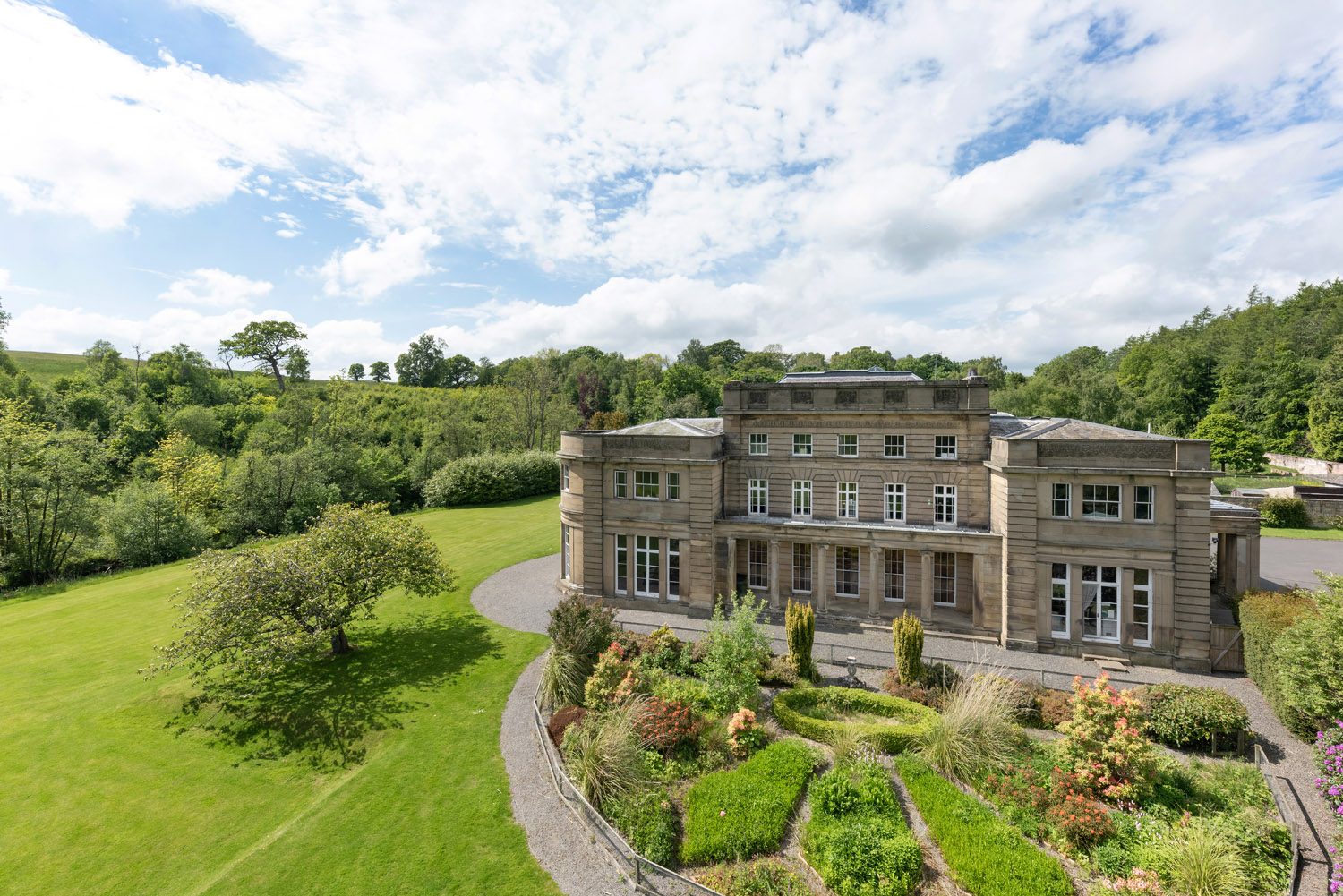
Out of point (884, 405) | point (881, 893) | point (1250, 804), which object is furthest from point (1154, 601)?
point (881, 893)

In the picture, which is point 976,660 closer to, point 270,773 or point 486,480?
point 270,773

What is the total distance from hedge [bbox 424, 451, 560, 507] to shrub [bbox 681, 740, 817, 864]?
49712mm

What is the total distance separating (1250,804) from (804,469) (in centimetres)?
1700

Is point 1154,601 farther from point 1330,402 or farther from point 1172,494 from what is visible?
point 1330,402

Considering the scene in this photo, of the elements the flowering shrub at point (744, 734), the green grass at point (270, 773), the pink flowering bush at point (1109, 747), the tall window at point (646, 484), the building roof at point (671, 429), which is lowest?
the green grass at point (270, 773)

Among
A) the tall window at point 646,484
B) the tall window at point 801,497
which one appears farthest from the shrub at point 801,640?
the tall window at point 646,484

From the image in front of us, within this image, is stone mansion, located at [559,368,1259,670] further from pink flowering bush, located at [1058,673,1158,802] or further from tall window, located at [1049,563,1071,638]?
pink flowering bush, located at [1058,673,1158,802]

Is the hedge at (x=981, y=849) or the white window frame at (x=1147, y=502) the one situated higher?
the white window frame at (x=1147, y=502)

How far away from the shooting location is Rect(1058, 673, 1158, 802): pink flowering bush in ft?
39.7

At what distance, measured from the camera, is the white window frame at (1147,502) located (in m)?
19.5

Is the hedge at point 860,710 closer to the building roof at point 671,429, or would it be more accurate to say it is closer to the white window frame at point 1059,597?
the white window frame at point 1059,597

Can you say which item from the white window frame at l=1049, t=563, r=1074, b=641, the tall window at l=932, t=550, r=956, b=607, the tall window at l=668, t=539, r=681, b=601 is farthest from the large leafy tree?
the white window frame at l=1049, t=563, r=1074, b=641

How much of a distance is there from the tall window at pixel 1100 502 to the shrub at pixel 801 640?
460 inches

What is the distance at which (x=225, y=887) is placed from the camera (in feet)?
37.8
